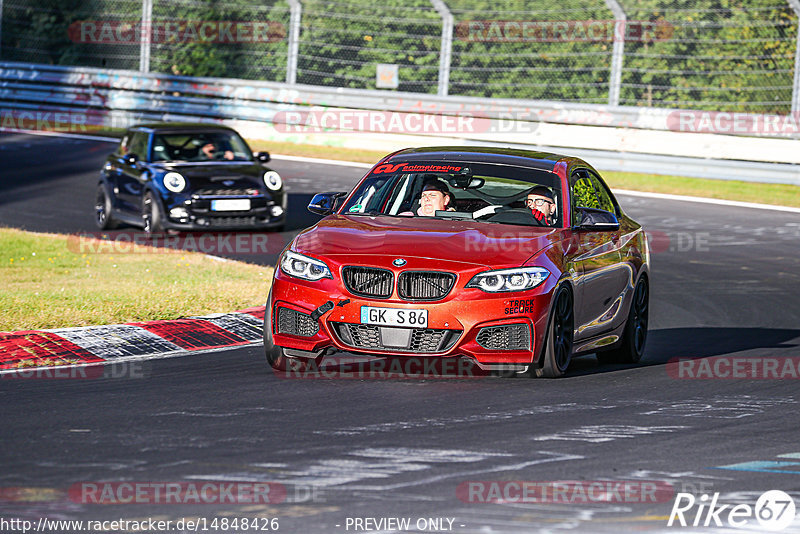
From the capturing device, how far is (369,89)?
28594mm

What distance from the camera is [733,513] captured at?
5.96m

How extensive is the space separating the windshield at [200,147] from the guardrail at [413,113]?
7.77 meters

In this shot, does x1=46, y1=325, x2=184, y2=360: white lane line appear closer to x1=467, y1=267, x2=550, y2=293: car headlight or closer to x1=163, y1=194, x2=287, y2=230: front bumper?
x1=467, y1=267, x2=550, y2=293: car headlight

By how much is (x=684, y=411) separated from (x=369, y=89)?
20848 millimetres

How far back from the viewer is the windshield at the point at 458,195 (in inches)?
391

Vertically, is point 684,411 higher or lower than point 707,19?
lower

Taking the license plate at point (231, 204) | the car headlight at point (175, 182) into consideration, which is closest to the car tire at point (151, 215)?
the car headlight at point (175, 182)

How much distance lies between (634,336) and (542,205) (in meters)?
1.45

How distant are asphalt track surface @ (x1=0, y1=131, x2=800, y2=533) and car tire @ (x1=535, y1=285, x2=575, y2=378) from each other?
0.37ft

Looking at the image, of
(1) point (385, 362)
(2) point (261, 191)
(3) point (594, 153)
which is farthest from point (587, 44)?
(1) point (385, 362)

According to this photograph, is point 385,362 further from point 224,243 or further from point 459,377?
point 224,243

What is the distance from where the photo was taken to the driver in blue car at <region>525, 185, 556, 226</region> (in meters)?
9.86

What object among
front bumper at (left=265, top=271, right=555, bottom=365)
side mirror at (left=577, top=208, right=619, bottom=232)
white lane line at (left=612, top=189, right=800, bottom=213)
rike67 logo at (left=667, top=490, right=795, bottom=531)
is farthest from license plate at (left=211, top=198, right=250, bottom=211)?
rike67 logo at (left=667, top=490, right=795, bottom=531)

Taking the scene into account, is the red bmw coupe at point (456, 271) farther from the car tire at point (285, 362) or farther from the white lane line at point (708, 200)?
the white lane line at point (708, 200)
